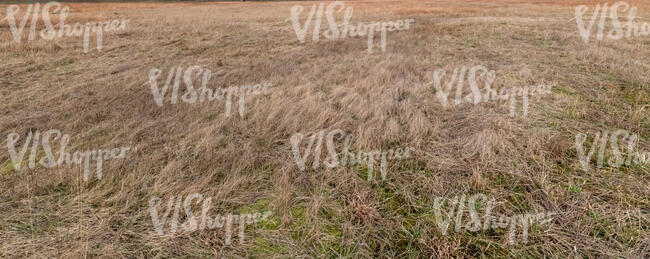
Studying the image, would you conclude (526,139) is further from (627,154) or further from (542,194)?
(542,194)

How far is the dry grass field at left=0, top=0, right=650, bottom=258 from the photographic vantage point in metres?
2.88

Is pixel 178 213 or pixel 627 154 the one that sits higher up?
pixel 627 154

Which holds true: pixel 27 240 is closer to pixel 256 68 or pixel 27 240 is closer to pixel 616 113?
pixel 256 68

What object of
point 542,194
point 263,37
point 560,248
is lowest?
point 560,248

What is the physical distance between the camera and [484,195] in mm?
3475

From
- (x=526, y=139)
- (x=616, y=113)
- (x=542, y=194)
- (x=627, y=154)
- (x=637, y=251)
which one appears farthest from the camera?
(x=616, y=113)

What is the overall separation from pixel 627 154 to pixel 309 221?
4.66 metres

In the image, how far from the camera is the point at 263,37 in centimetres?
1599

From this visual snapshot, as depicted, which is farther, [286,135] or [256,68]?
[256,68]

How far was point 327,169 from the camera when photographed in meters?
4.06

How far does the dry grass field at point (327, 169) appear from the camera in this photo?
2.88m

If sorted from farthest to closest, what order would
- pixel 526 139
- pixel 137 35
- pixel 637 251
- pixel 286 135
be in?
1. pixel 137 35
2. pixel 286 135
3. pixel 526 139
4. pixel 637 251

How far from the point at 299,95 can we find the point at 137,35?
45.4ft

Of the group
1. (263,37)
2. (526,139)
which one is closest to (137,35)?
(263,37)
